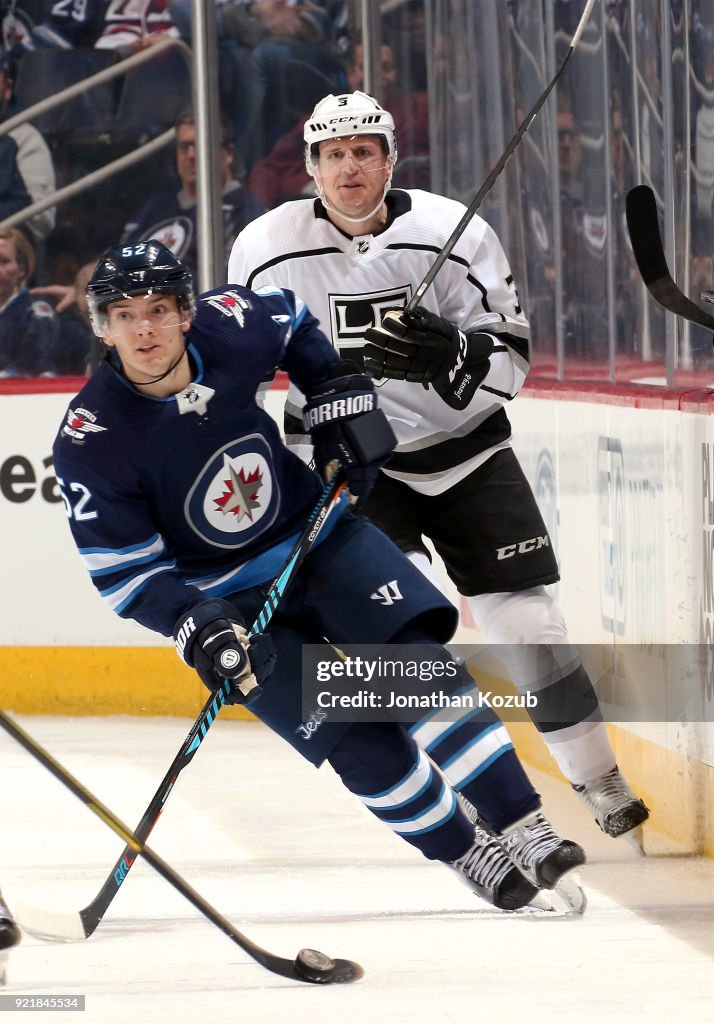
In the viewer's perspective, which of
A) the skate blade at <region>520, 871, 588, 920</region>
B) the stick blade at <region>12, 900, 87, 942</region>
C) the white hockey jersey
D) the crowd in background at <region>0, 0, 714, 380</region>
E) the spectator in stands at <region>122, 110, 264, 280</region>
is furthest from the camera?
the spectator in stands at <region>122, 110, 264, 280</region>

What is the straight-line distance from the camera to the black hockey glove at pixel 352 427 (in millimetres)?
2945

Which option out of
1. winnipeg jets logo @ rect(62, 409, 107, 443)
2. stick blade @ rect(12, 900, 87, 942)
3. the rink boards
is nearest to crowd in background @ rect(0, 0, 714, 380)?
the rink boards

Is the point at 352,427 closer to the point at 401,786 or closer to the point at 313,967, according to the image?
the point at 401,786

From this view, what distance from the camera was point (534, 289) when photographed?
4.73 meters

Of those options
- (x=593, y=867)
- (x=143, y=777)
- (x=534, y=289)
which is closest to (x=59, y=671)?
(x=143, y=777)

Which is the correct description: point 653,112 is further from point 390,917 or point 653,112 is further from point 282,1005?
point 282,1005

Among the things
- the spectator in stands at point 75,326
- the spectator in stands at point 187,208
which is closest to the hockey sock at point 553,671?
the spectator in stands at point 187,208

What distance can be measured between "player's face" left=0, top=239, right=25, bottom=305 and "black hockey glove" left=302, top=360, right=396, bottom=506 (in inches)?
115

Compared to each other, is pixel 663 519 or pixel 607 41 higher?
pixel 607 41

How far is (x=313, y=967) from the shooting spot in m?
2.85

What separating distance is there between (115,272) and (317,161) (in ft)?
2.21

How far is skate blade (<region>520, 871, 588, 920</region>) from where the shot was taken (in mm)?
3195

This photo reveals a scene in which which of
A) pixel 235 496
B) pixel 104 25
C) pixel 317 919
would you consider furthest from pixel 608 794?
pixel 104 25

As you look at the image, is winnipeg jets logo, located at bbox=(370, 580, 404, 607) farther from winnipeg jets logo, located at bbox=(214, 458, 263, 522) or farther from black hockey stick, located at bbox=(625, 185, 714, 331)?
black hockey stick, located at bbox=(625, 185, 714, 331)
